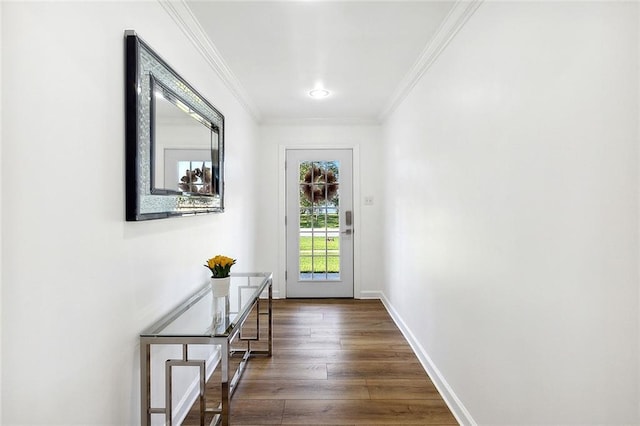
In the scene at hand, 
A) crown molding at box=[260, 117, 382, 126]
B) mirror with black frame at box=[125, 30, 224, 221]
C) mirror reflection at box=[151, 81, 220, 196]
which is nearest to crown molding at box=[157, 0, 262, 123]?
mirror with black frame at box=[125, 30, 224, 221]

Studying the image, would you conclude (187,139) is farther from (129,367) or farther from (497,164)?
(497,164)

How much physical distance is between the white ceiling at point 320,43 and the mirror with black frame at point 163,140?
48cm

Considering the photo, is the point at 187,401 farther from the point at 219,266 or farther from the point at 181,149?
the point at 181,149

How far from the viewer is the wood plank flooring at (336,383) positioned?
2.03 meters

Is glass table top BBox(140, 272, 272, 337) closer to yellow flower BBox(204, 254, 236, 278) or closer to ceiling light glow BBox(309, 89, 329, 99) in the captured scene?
yellow flower BBox(204, 254, 236, 278)

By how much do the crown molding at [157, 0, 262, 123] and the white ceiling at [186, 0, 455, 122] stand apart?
26mm

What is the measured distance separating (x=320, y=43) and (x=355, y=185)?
A: 7.61 ft

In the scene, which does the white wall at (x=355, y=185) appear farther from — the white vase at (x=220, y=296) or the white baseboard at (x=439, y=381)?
the white vase at (x=220, y=296)

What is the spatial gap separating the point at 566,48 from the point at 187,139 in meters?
1.83

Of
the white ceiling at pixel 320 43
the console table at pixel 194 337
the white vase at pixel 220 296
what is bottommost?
the console table at pixel 194 337

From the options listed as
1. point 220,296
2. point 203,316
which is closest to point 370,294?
point 220,296

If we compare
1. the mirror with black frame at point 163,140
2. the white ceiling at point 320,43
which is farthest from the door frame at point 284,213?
the mirror with black frame at point 163,140

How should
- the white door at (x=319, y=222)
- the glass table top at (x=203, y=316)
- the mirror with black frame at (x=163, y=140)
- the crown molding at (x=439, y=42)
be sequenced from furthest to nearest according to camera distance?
1. the white door at (x=319, y=222)
2. the crown molding at (x=439, y=42)
3. the glass table top at (x=203, y=316)
4. the mirror with black frame at (x=163, y=140)

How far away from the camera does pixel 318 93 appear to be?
11.2 feet
